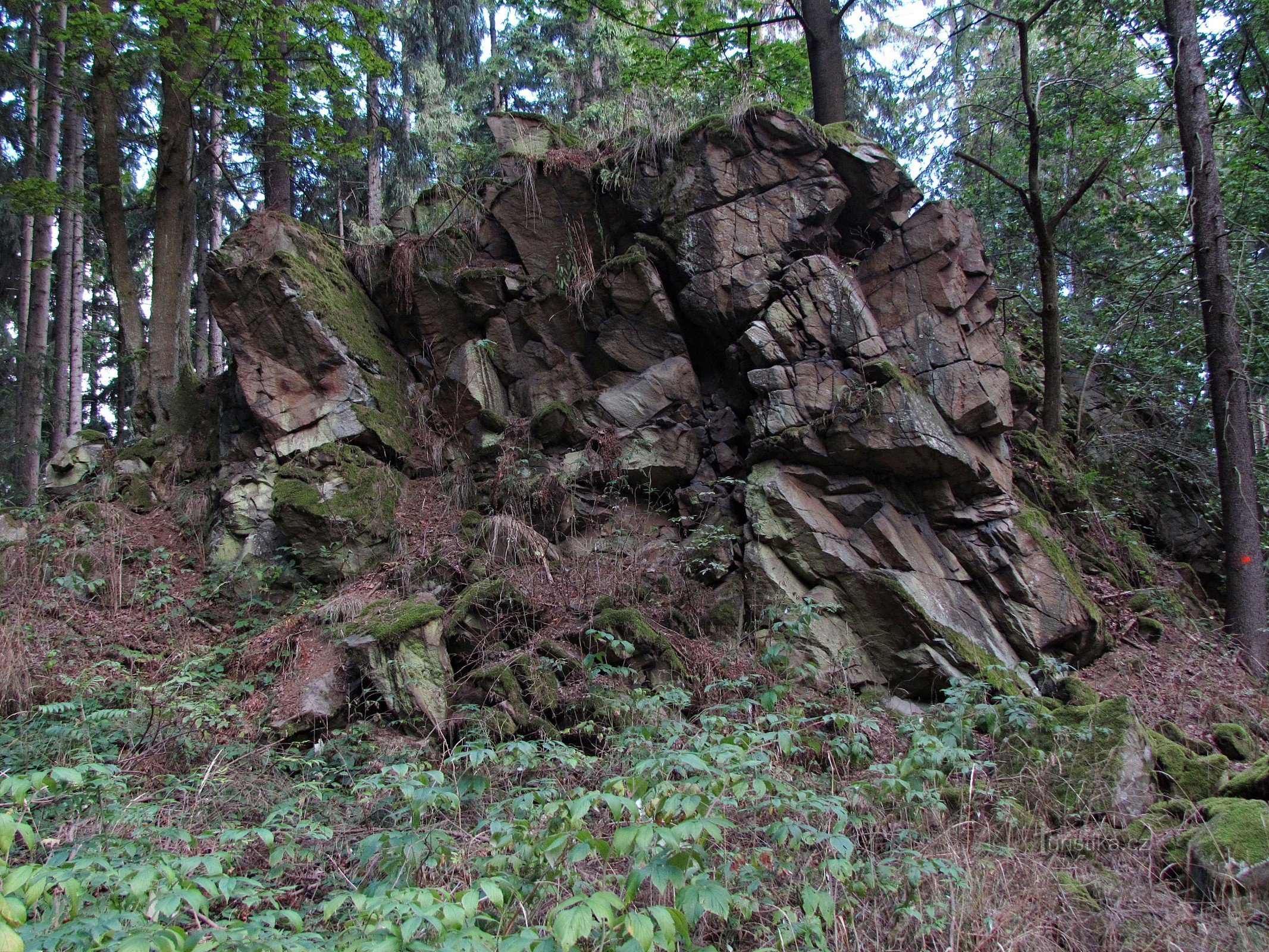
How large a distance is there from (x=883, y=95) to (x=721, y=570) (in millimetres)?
15620

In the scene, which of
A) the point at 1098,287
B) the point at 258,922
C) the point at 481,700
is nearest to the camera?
the point at 258,922

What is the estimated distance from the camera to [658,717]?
15.8 ft

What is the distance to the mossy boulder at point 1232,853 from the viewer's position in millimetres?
3367

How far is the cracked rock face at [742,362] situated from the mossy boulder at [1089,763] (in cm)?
132

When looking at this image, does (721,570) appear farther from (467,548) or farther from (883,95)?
(883,95)

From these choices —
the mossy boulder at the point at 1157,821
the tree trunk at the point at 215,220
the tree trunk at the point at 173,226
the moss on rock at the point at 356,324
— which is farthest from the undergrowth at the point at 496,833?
the tree trunk at the point at 215,220

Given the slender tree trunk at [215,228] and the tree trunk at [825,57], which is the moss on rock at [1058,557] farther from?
the slender tree trunk at [215,228]

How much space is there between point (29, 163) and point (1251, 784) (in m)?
18.5

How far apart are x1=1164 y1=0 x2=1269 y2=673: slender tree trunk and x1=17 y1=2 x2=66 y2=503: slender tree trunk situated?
15.7m

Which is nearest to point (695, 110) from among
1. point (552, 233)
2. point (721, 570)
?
point (552, 233)

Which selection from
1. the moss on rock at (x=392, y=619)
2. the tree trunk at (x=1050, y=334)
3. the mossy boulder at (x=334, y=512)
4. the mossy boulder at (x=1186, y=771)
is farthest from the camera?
the tree trunk at (x=1050, y=334)

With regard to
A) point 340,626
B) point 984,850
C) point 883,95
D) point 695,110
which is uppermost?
point 883,95

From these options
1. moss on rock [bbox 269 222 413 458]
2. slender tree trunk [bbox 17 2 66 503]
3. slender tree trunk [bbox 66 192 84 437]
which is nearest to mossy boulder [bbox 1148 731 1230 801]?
moss on rock [bbox 269 222 413 458]

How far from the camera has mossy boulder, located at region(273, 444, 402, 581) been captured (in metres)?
6.69
